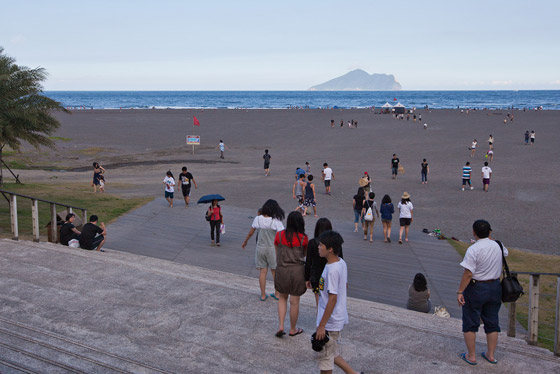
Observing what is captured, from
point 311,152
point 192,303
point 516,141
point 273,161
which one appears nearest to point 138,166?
point 273,161

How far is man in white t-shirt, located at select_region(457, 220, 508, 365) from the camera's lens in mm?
5504

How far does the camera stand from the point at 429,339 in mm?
6047

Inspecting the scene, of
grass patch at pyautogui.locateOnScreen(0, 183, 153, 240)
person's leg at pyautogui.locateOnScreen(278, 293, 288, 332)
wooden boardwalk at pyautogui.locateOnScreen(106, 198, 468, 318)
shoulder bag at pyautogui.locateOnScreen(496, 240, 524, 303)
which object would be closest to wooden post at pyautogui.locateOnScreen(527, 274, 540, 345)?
shoulder bag at pyautogui.locateOnScreen(496, 240, 524, 303)

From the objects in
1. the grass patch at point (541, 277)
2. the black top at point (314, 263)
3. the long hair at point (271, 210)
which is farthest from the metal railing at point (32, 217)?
the grass patch at point (541, 277)

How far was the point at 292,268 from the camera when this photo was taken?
609cm

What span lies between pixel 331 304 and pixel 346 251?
28.6 ft

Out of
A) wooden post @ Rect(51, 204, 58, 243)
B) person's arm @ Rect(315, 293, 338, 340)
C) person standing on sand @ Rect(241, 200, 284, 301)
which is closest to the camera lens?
person's arm @ Rect(315, 293, 338, 340)

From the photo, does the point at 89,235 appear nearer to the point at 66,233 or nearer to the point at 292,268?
the point at 66,233

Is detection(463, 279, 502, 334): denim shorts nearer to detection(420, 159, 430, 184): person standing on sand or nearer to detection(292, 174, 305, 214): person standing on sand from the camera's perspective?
detection(292, 174, 305, 214): person standing on sand

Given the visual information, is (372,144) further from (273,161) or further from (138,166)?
(138,166)

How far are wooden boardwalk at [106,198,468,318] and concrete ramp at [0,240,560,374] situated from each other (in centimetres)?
339

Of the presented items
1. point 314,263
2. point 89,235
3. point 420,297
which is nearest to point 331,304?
point 314,263

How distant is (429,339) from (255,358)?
6.79 ft

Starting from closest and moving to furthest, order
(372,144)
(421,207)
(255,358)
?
1. (255,358)
2. (421,207)
3. (372,144)
